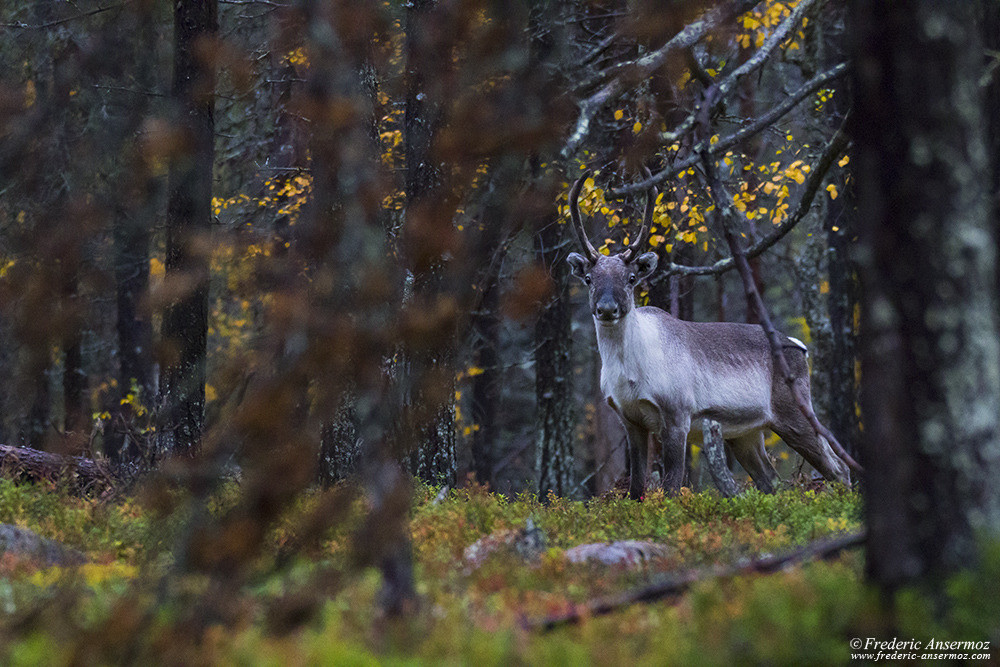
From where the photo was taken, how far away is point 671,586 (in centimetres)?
457

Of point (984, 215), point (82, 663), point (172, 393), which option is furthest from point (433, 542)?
point (172, 393)

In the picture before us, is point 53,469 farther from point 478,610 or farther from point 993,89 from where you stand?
point 993,89

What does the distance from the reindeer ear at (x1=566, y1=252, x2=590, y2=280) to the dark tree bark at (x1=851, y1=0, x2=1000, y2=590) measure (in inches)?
253

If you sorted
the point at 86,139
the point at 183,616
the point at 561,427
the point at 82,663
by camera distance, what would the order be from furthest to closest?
the point at 561,427
the point at 86,139
the point at 183,616
the point at 82,663

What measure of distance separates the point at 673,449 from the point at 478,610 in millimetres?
6381

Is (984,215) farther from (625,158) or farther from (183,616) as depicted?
(625,158)

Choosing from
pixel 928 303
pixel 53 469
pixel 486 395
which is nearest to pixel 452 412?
pixel 53 469

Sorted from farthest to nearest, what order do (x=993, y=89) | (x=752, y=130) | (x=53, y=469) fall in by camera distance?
(x=53, y=469) → (x=752, y=130) → (x=993, y=89)

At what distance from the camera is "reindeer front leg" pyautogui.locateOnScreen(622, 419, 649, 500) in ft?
34.2

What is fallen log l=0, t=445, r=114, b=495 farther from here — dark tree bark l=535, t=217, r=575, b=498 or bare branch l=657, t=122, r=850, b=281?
bare branch l=657, t=122, r=850, b=281

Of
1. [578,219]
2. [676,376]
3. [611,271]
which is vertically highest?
[578,219]

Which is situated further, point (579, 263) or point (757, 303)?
point (579, 263)

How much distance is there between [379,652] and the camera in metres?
3.82

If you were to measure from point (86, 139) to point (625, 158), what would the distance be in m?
8.62
